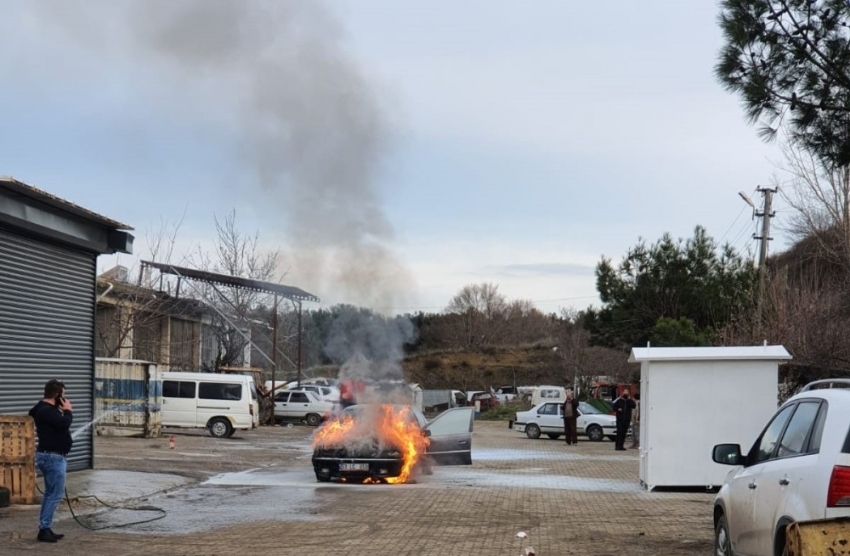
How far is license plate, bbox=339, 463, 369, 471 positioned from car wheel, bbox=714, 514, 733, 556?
9.81 metres

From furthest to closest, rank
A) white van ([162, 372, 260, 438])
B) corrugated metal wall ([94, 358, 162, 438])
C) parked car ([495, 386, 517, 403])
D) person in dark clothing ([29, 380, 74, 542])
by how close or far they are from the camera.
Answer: parked car ([495, 386, 517, 403]) → white van ([162, 372, 260, 438]) → corrugated metal wall ([94, 358, 162, 438]) → person in dark clothing ([29, 380, 74, 542])

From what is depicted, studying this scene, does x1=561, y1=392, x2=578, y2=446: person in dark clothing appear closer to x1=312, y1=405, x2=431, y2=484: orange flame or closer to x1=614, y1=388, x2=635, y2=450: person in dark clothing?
x1=614, y1=388, x2=635, y2=450: person in dark clothing

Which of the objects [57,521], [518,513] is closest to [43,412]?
[57,521]

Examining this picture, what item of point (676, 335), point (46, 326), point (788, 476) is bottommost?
point (788, 476)

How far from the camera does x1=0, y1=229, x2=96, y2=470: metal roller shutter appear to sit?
51.4ft

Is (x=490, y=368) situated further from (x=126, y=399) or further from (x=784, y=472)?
(x=784, y=472)

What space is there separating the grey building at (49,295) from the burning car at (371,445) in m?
4.55

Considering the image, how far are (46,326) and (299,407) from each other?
25.5 metres

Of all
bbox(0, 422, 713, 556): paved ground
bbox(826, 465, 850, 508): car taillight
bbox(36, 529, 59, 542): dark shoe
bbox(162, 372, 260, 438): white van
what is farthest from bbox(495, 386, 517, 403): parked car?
bbox(826, 465, 850, 508): car taillight

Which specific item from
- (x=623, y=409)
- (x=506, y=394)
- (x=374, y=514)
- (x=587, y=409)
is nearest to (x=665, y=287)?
(x=587, y=409)

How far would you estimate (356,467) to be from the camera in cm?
1792

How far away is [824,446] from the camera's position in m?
6.49

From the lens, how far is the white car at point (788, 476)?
6.28m

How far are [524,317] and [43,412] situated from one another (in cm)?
7751
